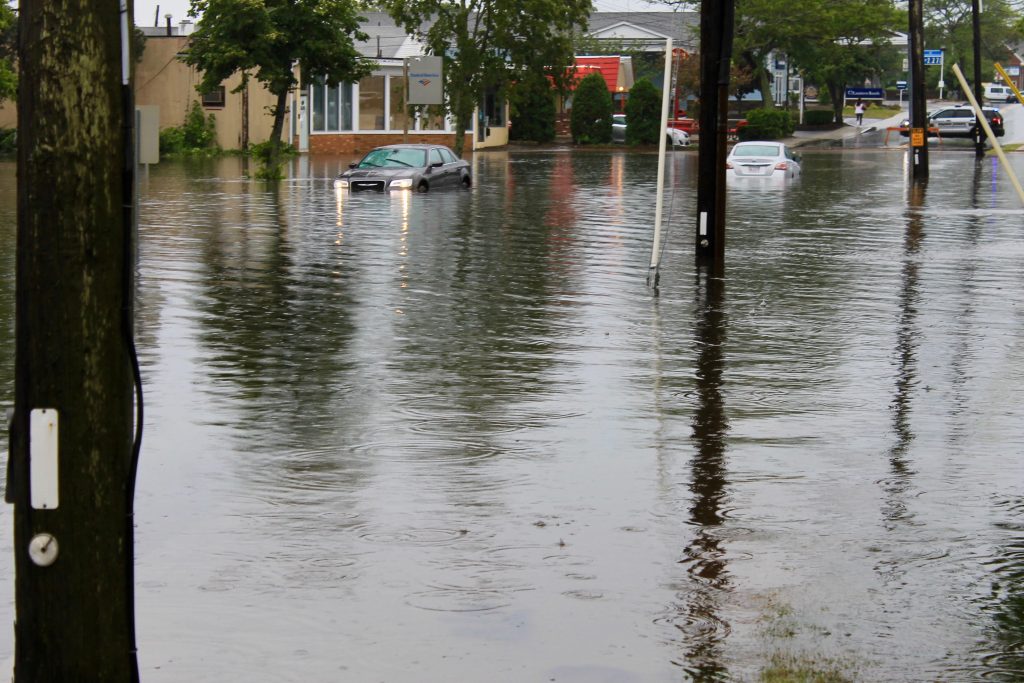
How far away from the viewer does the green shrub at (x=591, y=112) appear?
71.0 metres

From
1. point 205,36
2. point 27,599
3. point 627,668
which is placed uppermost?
point 205,36

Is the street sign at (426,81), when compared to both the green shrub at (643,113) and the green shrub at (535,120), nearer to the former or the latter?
the green shrub at (535,120)

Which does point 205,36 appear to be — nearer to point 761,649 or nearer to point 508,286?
point 508,286

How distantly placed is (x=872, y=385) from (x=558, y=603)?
5473mm

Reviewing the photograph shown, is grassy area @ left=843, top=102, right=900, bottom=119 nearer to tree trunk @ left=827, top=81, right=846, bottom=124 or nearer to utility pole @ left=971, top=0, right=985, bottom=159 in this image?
tree trunk @ left=827, top=81, right=846, bottom=124

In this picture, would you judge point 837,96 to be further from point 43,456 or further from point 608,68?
point 43,456

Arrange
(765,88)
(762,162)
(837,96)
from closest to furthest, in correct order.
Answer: (762,162), (765,88), (837,96)

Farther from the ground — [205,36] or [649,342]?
[205,36]

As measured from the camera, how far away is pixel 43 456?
4.52 meters

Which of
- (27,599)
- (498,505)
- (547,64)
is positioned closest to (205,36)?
(547,64)

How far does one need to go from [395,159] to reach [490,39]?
18407mm

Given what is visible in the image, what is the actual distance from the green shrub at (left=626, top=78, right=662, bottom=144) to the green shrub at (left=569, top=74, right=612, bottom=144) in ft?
3.43

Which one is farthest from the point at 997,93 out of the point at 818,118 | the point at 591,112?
the point at 591,112

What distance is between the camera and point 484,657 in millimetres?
5738
